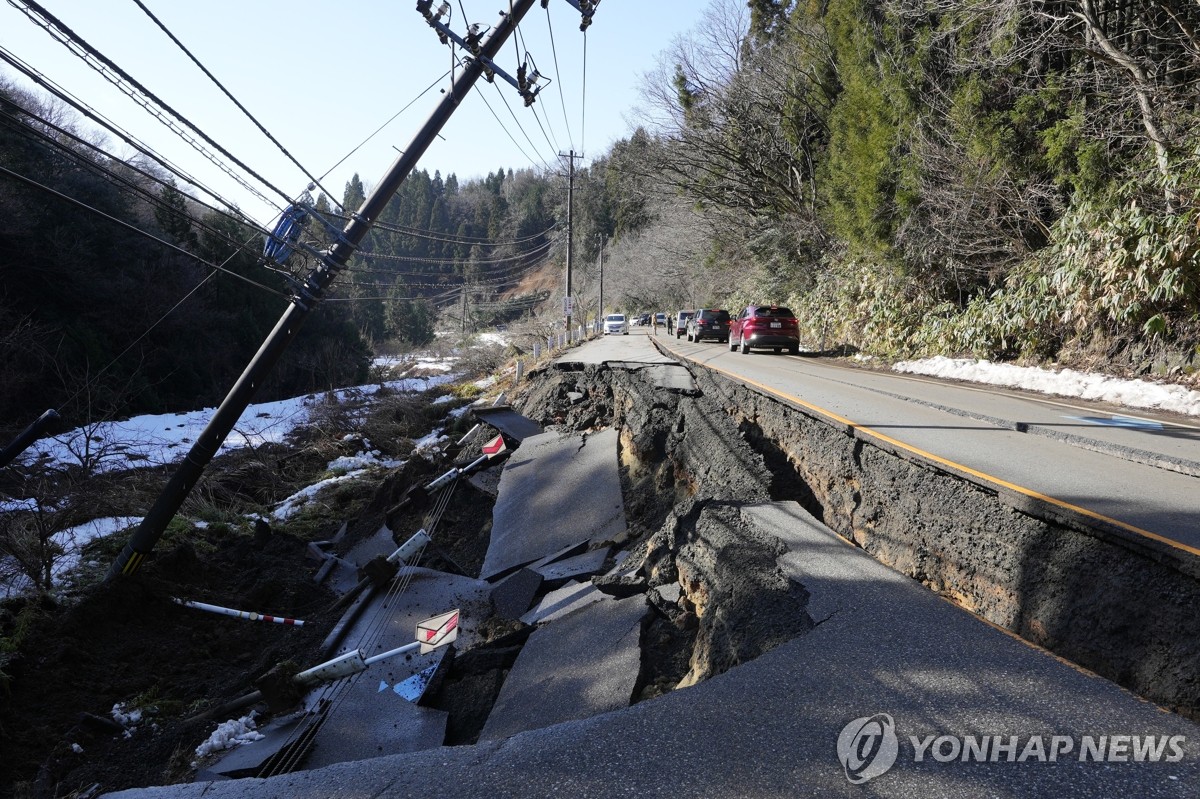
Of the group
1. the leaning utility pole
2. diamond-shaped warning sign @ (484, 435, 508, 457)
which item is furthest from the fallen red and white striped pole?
diamond-shaped warning sign @ (484, 435, 508, 457)

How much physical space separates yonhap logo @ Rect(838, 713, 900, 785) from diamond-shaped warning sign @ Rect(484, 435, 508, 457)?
921cm

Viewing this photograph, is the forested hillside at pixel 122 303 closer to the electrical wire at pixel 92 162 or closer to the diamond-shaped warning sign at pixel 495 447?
the diamond-shaped warning sign at pixel 495 447

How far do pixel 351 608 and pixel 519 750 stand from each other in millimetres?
5696

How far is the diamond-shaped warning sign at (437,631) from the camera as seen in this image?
22.7 ft

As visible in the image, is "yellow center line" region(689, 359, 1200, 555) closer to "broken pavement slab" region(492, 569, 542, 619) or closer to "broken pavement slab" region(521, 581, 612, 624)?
"broken pavement slab" region(521, 581, 612, 624)

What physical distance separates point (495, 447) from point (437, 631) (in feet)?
16.9

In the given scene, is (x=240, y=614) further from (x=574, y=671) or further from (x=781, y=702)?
(x=781, y=702)

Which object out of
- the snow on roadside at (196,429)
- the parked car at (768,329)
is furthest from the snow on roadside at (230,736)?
the parked car at (768,329)

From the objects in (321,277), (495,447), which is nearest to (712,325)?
(495,447)

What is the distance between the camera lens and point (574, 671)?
4.92 meters

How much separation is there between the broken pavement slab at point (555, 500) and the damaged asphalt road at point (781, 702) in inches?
103

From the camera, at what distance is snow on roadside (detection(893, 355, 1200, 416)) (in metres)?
9.92

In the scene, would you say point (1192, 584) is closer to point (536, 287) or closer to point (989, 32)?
point (989, 32)

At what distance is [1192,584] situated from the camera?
3.54m
